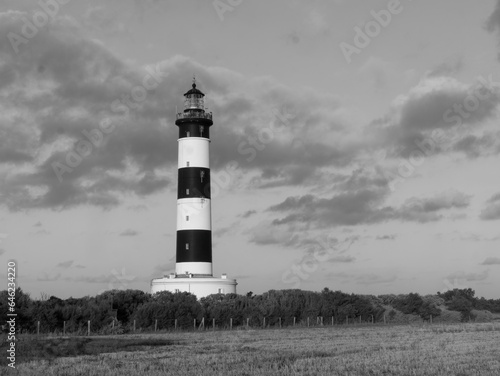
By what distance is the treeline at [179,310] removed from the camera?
43000mm

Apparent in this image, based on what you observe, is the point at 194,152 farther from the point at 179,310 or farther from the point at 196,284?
the point at 179,310

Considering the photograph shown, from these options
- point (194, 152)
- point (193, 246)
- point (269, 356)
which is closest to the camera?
point (269, 356)

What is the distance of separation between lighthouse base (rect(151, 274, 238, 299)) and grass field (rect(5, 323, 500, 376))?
62.2ft

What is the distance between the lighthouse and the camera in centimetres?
5197

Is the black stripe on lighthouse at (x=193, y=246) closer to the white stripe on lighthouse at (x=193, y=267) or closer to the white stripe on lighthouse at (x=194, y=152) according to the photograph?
the white stripe on lighthouse at (x=193, y=267)

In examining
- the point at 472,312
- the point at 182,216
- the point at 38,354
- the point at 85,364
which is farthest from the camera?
the point at 472,312

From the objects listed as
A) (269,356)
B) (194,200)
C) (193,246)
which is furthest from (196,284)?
(269,356)

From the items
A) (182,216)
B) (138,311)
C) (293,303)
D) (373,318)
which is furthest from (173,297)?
(373,318)

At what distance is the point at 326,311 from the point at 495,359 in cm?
3220

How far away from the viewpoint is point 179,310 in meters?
47.6

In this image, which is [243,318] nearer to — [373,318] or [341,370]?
[373,318]

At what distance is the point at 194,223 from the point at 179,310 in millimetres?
7253

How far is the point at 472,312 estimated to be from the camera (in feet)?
229

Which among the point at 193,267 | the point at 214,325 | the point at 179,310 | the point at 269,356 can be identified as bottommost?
the point at 269,356
